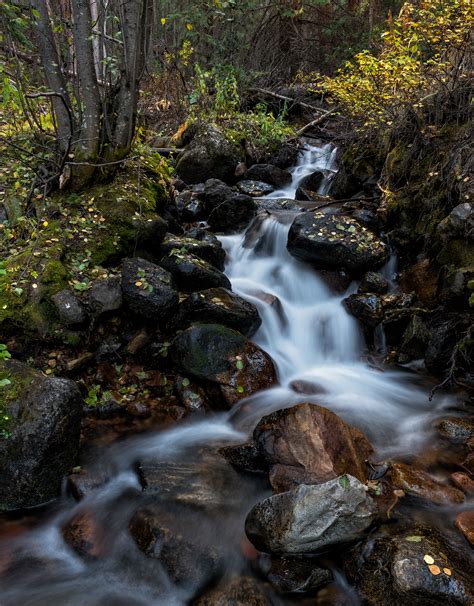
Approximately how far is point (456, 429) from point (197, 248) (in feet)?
13.2

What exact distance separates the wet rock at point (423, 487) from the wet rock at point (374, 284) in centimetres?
298

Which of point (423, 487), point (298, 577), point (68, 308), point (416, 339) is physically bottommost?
point (298, 577)

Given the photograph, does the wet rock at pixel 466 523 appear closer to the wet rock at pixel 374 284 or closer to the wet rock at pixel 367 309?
the wet rock at pixel 367 309

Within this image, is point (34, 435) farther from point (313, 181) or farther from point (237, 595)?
point (313, 181)

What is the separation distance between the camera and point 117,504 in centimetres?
349

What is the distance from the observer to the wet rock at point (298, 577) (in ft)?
8.93

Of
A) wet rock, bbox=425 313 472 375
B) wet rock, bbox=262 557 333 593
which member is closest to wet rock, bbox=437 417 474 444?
wet rock, bbox=425 313 472 375

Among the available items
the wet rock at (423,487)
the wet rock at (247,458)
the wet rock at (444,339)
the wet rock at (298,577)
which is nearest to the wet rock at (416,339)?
the wet rock at (444,339)

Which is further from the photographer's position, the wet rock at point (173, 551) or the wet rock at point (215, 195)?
the wet rock at point (215, 195)

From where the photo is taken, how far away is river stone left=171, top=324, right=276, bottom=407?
4.64 meters

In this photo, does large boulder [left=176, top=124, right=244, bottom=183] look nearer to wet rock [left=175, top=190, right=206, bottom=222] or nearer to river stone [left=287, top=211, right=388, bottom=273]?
wet rock [left=175, top=190, right=206, bottom=222]

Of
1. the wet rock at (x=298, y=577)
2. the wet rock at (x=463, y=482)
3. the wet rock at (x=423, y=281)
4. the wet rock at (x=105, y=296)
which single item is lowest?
the wet rock at (x=298, y=577)

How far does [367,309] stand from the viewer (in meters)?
5.74

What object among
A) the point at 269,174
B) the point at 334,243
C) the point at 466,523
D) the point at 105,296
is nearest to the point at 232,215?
the point at 334,243
